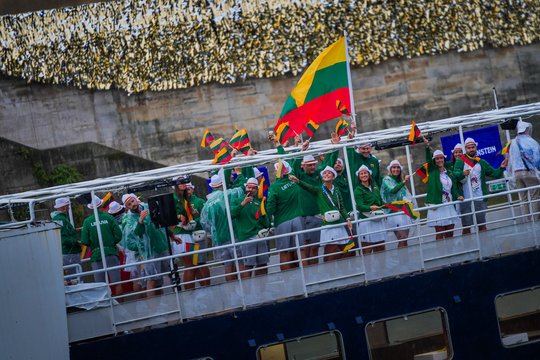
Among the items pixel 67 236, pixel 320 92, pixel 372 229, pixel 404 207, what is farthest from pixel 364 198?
pixel 67 236

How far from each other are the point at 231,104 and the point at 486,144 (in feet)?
28.6

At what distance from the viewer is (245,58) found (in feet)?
88.7

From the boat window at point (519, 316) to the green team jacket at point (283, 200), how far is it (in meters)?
2.86

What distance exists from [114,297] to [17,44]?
1329 centimetres

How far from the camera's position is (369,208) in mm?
15453

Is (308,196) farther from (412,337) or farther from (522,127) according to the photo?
(522,127)

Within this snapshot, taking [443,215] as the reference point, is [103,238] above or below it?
above

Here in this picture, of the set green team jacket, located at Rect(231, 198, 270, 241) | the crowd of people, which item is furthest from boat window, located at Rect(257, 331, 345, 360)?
green team jacket, located at Rect(231, 198, 270, 241)

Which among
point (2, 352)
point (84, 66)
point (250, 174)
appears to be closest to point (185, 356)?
point (2, 352)

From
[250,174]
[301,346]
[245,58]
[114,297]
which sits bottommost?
[301,346]

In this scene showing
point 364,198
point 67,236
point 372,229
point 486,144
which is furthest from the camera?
point 486,144

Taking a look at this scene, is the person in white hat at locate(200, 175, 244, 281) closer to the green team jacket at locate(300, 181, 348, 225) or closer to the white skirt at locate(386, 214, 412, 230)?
the green team jacket at locate(300, 181, 348, 225)

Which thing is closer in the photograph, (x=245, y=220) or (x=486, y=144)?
(x=245, y=220)

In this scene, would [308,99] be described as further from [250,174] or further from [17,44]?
[17,44]
